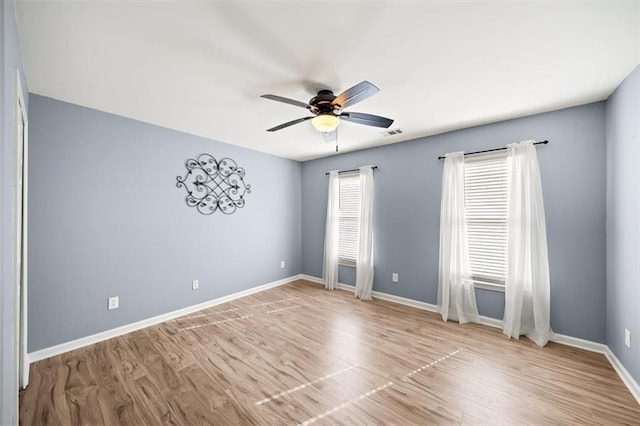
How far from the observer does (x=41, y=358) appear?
8.15 feet

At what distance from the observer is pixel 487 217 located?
3.32 metres

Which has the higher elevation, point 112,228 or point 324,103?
point 324,103

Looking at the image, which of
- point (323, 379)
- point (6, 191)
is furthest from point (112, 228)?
point (323, 379)

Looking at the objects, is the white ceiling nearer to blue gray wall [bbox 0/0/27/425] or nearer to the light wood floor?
blue gray wall [bbox 0/0/27/425]

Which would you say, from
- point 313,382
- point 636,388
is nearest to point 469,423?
point 313,382

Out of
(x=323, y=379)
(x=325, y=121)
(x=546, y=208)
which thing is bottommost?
(x=323, y=379)

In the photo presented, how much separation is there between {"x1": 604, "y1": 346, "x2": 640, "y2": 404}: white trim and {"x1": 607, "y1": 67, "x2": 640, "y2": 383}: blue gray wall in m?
0.05

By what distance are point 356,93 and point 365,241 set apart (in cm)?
287

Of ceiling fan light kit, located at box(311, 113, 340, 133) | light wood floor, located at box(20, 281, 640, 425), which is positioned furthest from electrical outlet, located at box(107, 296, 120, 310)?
ceiling fan light kit, located at box(311, 113, 340, 133)

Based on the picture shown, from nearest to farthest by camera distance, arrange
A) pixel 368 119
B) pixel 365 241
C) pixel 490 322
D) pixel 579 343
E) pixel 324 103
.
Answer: pixel 324 103 < pixel 368 119 < pixel 579 343 < pixel 490 322 < pixel 365 241

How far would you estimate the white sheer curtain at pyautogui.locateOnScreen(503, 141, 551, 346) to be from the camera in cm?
285

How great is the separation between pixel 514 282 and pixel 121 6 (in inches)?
167

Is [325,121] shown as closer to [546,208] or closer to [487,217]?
[487,217]

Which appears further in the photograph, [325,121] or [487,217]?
[487,217]
